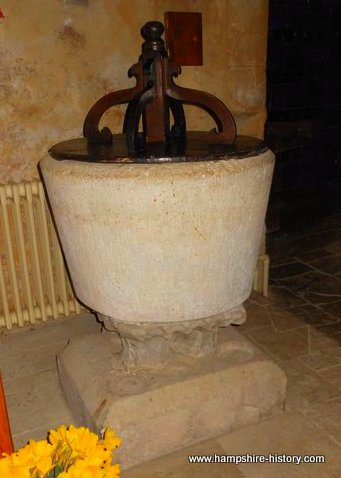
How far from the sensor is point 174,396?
198 cm

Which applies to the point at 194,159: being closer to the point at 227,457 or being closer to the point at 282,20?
the point at 227,457

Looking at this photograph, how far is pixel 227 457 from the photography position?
6.45 ft

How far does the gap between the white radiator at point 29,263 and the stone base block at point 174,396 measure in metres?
0.77

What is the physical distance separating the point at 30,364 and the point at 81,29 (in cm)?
199

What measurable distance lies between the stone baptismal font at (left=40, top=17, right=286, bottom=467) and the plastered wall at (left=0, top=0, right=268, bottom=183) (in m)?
0.77

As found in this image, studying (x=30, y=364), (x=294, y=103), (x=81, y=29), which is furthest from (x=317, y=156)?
(x=30, y=364)

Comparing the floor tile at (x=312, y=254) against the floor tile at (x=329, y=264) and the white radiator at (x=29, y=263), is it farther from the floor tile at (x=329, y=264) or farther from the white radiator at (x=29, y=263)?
the white radiator at (x=29, y=263)

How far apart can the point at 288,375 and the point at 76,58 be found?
2195 millimetres

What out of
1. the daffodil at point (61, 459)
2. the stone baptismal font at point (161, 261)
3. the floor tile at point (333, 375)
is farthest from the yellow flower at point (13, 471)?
the floor tile at point (333, 375)

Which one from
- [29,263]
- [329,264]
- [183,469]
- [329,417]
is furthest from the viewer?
[329,264]

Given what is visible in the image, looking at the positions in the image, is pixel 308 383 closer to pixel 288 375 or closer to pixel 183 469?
pixel 288 375

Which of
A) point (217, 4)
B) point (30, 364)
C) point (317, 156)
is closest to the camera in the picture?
point (30, 364)

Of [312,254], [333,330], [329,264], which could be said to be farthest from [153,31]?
[312,254]

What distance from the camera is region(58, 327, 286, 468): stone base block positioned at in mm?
1929
